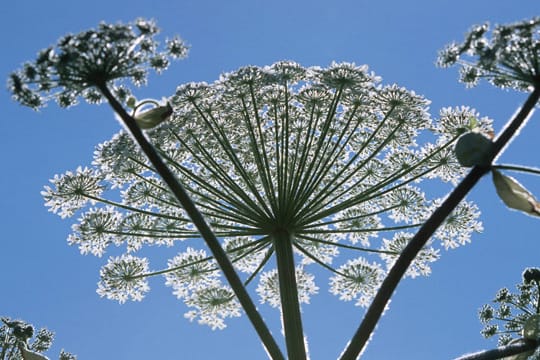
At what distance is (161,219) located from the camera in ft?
30.6

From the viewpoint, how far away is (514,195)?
5.29 metres

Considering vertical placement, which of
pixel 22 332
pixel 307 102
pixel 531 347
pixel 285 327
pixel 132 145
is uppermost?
pixel 307 102

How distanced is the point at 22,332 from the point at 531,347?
528cm

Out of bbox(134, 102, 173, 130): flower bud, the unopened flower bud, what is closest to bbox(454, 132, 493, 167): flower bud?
bbox(134, 102, 173, 130): flower bud

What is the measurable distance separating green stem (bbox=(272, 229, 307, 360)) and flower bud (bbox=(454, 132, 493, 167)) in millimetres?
2361

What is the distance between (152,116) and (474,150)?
251cm

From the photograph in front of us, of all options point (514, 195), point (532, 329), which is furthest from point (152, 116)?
point (532, 329)

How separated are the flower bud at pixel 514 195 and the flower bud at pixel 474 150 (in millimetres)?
200

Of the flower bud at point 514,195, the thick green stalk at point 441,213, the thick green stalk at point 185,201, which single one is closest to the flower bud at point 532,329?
the flower bud at point 514,195

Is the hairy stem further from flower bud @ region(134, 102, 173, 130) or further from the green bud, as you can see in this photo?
the green bud

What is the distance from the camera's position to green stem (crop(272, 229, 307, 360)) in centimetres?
629

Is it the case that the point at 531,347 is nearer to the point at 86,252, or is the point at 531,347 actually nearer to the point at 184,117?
the point at 184,117

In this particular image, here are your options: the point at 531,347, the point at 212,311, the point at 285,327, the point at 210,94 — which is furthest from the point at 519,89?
the point at 212,311

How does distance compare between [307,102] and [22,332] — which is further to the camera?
[307,102]
